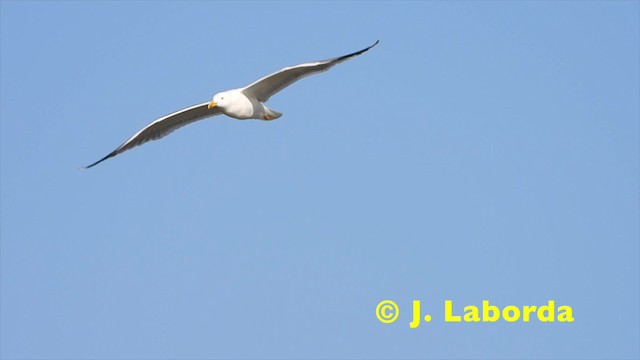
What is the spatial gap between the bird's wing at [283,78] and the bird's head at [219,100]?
0.41 m

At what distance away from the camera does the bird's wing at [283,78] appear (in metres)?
19.3

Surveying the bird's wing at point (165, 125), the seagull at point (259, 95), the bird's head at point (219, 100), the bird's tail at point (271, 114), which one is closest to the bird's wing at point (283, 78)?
the seagull at point (259, 95)

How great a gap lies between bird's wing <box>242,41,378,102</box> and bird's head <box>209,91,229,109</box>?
407mm

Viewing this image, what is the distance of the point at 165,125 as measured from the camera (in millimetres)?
22016

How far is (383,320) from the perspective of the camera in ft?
70.8

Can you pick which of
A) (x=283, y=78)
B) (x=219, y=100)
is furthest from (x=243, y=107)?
(x=283, y=78)

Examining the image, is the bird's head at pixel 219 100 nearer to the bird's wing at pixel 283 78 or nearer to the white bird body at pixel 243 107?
the white bird body at pixel 243 107

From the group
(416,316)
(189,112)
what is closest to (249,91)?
(189,112)

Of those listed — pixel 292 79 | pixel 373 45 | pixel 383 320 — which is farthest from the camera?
pixel 383 320

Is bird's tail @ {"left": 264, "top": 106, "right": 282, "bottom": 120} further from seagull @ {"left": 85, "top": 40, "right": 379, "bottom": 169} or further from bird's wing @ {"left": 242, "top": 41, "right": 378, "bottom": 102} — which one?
bird's wing @ {"left": 242, "top": 41, "right": 378, "bottom": 102}

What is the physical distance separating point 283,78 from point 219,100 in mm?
1212

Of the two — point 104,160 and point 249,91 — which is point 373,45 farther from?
point 104,160

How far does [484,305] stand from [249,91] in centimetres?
573

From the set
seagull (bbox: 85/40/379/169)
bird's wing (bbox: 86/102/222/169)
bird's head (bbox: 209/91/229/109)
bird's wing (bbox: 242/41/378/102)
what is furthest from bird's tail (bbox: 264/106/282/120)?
bird's wing (bbox: 86/102/222/169)
